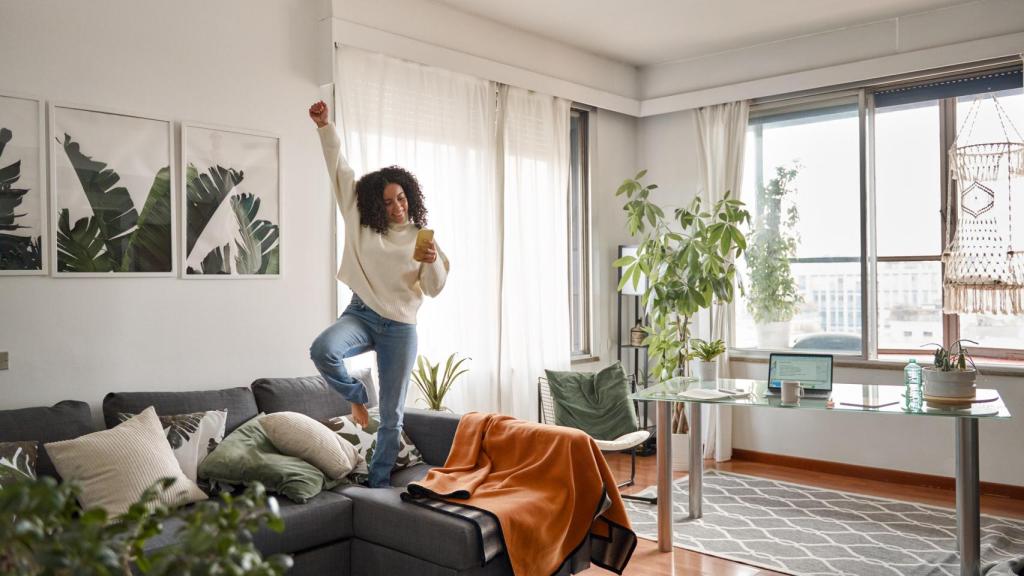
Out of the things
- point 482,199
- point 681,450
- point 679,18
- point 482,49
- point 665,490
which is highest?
point 679,18

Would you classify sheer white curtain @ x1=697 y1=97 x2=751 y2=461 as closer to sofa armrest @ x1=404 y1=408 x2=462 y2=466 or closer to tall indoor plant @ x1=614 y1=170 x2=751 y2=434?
tall indoor plant @ x1=614 y1=170 x2=751 y2=434

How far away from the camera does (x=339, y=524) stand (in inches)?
123

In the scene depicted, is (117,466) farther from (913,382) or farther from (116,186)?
(913,382)

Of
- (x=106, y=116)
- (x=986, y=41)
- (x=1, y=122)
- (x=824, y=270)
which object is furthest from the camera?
(x=824, y=270)

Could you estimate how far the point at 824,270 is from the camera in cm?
561

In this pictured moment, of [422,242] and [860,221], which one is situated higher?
[860,221]

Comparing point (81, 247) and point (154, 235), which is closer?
point (81, 247)

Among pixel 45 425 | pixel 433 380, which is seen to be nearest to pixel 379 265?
pixel 433 380

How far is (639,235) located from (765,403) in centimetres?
297

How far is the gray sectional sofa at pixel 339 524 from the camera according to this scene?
2869mm

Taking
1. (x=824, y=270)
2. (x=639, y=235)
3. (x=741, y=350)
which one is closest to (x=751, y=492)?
(x=741, y=350)

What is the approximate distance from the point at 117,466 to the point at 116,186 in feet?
4.24

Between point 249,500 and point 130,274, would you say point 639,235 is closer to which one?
point 130,274

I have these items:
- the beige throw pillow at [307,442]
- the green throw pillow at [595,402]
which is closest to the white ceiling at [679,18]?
the green throw pillow at [595,402]
